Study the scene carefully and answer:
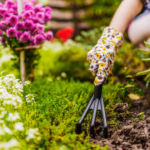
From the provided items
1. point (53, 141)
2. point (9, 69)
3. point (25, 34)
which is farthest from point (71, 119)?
point (9, 69)

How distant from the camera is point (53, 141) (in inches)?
35.6

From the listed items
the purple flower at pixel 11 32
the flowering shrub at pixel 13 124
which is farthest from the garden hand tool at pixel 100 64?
the purple flower at pixel 11 32

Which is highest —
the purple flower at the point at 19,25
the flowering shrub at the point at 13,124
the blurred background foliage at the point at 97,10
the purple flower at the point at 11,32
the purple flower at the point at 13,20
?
the blurred background foliage at the point at 97,10

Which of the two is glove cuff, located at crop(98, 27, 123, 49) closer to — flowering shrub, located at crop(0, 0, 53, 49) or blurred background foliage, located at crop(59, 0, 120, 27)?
flowering shrub, located at crop(0, 0, 53, 49)

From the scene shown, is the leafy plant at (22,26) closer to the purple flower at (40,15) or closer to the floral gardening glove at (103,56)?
the purple flower at (40,15)

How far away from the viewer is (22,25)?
147 centimetres

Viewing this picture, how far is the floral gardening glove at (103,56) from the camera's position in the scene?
1156mm

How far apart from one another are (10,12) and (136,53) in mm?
1755

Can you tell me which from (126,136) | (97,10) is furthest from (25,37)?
(97,10)

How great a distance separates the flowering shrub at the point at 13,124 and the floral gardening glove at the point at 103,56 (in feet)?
1.78

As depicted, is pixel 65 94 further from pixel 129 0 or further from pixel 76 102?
pixel 129 0

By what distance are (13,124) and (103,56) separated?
73 cm

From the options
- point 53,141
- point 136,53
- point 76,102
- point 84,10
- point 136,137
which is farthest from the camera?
point 84,10

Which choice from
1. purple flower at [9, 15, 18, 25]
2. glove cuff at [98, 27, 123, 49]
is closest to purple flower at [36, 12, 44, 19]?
purple flower at [9, 15, 18, 25]
